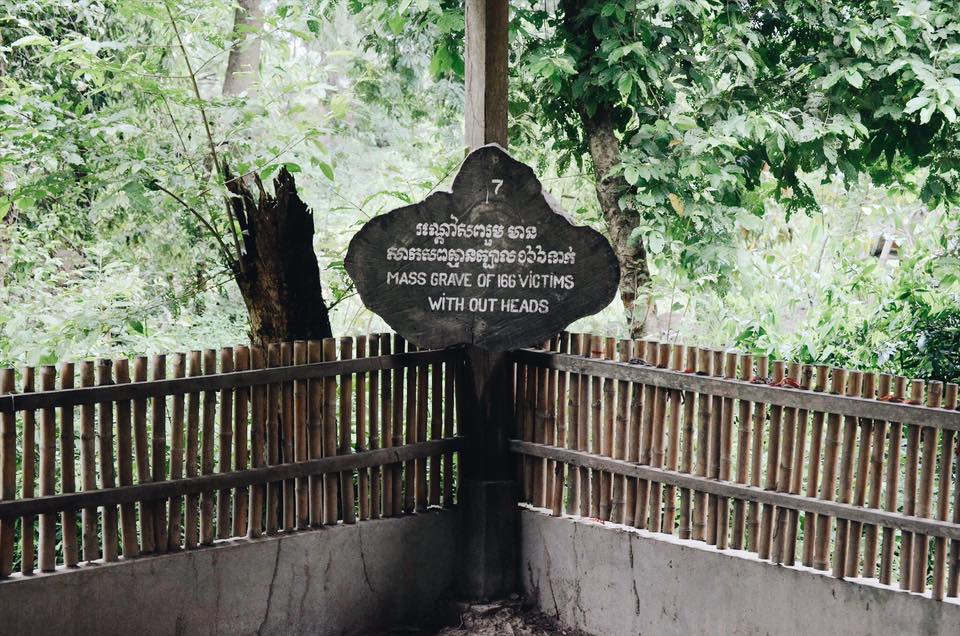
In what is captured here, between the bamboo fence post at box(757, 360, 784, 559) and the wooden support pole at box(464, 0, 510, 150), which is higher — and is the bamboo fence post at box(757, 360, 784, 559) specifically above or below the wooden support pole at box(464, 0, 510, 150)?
below

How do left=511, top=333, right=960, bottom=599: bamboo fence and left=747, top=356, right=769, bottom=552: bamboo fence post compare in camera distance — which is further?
left=747, top=356, right=769, bottom=552: bamboo fence post

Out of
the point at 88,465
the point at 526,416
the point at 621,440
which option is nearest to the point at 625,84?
the point at 526,416

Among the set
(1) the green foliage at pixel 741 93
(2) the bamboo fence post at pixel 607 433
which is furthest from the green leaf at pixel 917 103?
A: (2) the bamboo fence post at pixel 607 433

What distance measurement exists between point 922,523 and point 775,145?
2660mm

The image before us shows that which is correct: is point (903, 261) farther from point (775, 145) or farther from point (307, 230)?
point (307, 230)

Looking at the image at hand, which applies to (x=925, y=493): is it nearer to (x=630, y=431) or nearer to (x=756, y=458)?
(x=756, y=458)

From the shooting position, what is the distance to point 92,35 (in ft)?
27.9

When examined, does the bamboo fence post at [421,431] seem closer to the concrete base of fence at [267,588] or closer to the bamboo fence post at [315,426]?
the concrete base of fence at [267,588]

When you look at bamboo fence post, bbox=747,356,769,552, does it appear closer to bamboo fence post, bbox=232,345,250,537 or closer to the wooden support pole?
the wooden support pole

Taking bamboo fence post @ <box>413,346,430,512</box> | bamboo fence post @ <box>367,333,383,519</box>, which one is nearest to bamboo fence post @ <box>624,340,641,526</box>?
bamboo fence post @ <box>413,346,430,512</box>

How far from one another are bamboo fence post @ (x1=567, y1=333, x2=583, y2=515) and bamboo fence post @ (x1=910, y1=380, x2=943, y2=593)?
5.74ft

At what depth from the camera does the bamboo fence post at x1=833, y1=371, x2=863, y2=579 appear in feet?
13.3

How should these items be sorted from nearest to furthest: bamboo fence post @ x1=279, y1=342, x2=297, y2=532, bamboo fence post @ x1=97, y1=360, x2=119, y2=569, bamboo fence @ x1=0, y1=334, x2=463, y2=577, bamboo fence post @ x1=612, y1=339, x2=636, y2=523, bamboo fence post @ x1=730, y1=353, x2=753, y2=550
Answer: bamboo fence @ x1=0, y1=334, x2=463, y2=577, bamboo fence post @ x1=97, y1=360, x2=119, y2=569, bamboo fence post @ x1=730, y1=353, x2=753, y2=550, bamboo fence post @ x1=279, y1=342, x2=297, y2=532, bamboo fence post @ x1=612, y1=339, x2=636, y2=523

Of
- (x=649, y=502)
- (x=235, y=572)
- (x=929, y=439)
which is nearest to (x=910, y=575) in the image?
(x=929, y=439)
